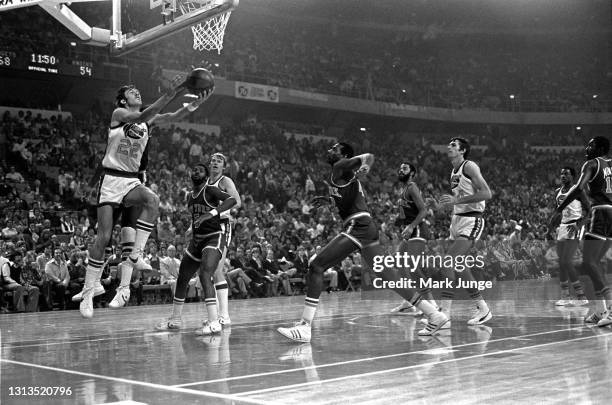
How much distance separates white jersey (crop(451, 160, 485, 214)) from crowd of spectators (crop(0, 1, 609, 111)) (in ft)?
65.5

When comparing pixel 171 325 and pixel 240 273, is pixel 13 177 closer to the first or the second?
pixel 240 273

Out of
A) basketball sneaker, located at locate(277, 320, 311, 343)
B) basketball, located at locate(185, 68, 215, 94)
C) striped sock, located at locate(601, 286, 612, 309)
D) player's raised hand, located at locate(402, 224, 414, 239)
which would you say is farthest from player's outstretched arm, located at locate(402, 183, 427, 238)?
basketball, located at locate(185, 68, 215, 94)

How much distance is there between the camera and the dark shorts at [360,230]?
26.4 feet

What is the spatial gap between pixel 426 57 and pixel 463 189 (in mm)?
31902

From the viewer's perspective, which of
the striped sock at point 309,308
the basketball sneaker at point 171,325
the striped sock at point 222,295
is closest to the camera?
the striped sock at point 309,308

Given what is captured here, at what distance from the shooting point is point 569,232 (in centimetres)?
1333

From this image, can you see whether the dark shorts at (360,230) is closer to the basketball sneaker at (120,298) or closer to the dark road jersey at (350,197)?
the dark road jersey at (350,197)

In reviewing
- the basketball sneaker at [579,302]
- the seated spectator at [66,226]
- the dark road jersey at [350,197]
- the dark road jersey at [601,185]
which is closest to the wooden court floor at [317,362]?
the dark road jersey at [350,197]

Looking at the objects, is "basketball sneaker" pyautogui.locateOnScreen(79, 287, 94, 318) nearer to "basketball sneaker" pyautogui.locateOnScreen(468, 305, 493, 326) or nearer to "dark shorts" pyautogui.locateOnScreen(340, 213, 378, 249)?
"dark shorts" pyautogui.locateOnScreen(340, 213, 378, 249)

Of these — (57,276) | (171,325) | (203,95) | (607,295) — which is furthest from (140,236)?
(57,276)

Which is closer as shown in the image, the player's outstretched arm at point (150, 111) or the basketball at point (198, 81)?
the basketball at point (198, 81)

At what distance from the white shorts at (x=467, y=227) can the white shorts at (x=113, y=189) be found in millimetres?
4605

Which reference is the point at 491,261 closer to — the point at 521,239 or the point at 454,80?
the point at 521,239

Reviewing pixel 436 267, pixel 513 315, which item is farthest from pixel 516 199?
pixel 513 315
